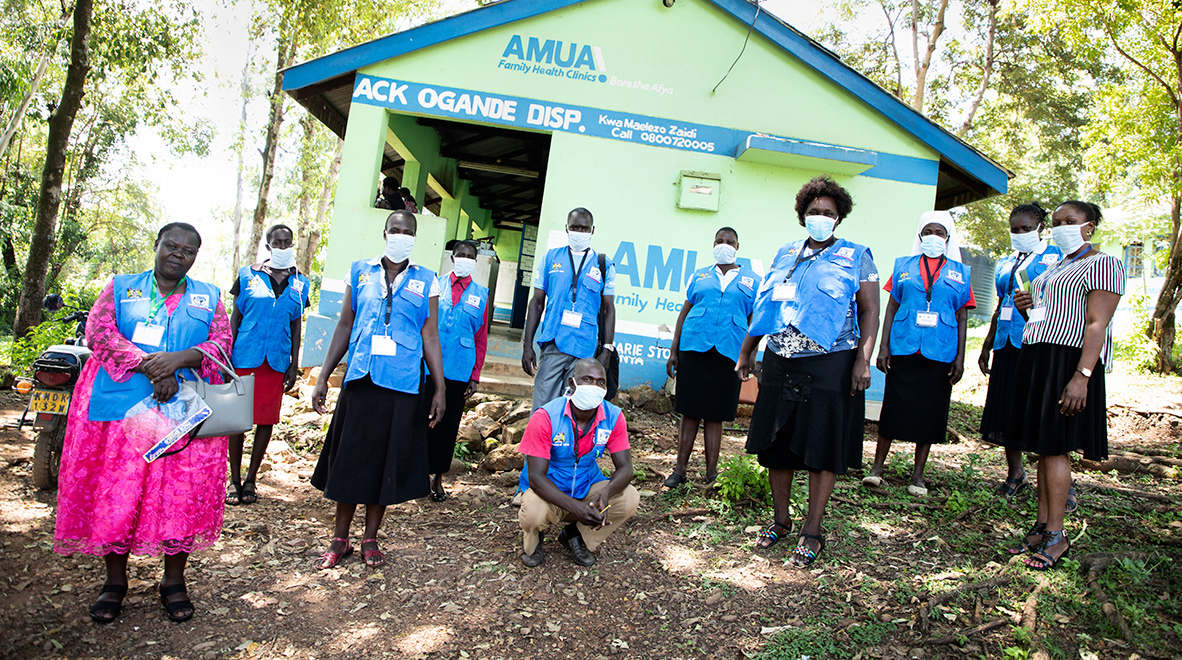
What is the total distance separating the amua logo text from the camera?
811 centimetres

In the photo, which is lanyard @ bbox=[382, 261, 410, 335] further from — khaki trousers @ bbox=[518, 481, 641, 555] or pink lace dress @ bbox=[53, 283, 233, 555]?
khaki trousers @ bbox=[518, 481, 641, 555]

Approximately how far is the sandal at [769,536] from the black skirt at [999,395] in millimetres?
1499

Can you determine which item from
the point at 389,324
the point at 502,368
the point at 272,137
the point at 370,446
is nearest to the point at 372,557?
the point at 370,446

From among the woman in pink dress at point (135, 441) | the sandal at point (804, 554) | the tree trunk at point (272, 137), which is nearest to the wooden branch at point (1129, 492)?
the sandal at point (804, 554)

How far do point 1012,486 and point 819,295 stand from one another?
2.58 m

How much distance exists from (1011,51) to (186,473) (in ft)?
63.0

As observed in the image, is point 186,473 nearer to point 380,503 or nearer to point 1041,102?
point 380,503

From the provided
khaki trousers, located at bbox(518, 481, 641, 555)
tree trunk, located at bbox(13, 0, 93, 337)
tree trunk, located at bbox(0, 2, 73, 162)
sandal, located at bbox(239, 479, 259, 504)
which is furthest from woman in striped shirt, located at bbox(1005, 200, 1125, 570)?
tree trunk, located at bbox(0, 2, 73, 162)

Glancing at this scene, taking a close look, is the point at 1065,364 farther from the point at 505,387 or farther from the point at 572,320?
the point at 505,387

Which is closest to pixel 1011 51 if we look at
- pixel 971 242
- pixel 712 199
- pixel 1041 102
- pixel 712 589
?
pixel 1041 102

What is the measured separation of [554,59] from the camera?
8.14 metres

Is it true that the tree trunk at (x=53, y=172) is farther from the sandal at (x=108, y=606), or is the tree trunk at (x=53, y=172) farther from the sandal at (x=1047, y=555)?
the sandal at (x=1047, y=555)

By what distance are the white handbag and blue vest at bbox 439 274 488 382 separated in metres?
1.79

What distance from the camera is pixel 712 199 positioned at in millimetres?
8227
